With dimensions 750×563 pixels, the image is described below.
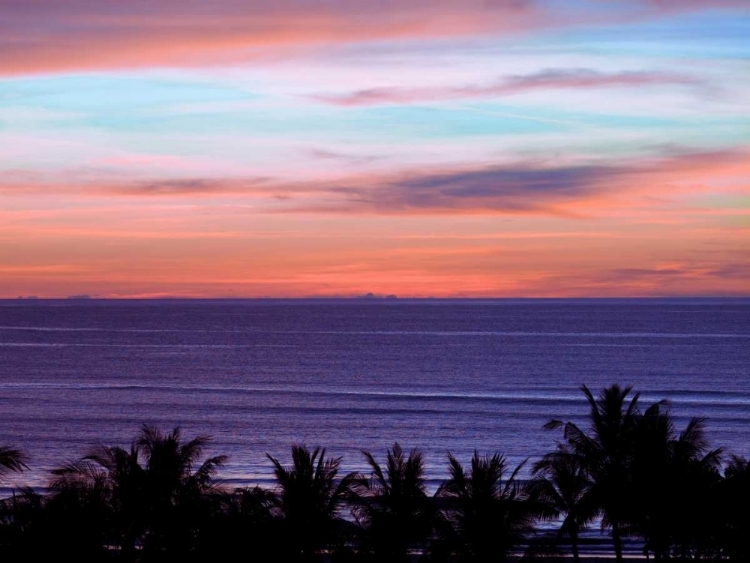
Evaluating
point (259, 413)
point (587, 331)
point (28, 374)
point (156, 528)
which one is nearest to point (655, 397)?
point (259, 413)

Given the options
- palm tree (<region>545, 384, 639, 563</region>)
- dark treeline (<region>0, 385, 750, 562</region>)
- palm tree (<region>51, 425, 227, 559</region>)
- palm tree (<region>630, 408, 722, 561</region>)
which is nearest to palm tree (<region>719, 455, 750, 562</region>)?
dark treeline (<region>0, 385, 750, 562</region>)

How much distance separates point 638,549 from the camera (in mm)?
36406

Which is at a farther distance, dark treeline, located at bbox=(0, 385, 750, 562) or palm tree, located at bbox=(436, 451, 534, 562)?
palm tree, located at bbox=(436, 451, 534, 562)

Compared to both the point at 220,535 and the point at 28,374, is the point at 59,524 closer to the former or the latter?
the point at 220,535

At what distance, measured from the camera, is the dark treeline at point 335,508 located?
70.9ft

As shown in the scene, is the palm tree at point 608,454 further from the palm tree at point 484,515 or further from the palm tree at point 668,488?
the palm tree at point 484,515

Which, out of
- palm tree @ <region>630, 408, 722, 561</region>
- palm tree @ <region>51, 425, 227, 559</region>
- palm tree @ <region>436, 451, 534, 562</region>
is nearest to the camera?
palm tree @ <region>51, 425, 227, 559</region>

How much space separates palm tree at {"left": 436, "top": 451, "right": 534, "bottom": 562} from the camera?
23767mm

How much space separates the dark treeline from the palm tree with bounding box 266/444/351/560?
29 mm

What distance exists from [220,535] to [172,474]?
2.25 meters

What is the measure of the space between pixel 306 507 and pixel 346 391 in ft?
235

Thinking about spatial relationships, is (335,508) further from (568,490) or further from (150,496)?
(568,490)

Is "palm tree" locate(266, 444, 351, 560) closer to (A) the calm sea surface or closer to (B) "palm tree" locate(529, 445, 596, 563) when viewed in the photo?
(B) "palm tree" locate(529, 445, 596, 563)

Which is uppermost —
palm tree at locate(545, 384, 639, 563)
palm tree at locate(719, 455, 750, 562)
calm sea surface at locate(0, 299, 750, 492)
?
calm sea surface at locate(0, 299, 750, 492)
